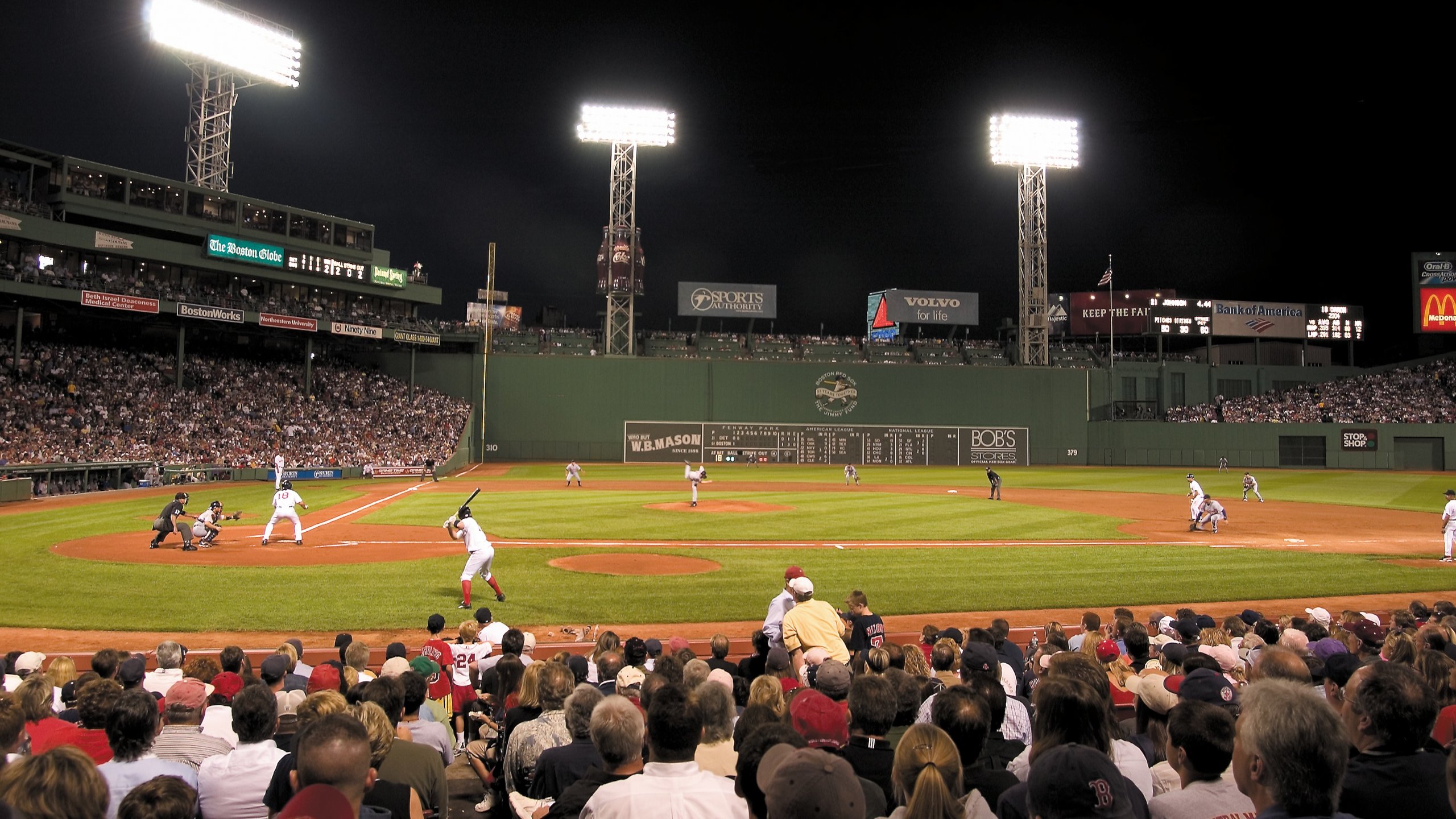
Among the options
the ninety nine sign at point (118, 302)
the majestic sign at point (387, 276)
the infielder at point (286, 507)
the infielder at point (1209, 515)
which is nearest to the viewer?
the infielder at point (286, 507)

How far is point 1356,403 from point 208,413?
81.0m

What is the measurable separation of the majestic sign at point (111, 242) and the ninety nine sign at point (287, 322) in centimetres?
763

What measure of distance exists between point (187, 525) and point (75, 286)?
3245 centimetres

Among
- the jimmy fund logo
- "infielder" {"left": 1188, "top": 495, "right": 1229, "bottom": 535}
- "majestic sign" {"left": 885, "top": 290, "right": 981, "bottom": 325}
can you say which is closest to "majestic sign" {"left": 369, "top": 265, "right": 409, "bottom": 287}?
the jimmy fund logo

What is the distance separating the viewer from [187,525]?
66.2 feet

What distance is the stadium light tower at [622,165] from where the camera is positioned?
60.1 meters

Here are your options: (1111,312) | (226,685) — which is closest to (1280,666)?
→ (226,685)

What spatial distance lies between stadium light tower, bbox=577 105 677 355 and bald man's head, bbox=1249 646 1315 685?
56.7 metres

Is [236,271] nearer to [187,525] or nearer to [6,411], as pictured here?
[6,411]

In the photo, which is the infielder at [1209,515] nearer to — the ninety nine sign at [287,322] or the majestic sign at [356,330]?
the ninety nine sign at [287,322]

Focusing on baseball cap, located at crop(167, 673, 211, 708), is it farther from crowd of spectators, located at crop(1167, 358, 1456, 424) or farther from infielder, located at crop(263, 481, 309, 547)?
crowd of spectators, located at crop(1167, 358, 1456, 424)

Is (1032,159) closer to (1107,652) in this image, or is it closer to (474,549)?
(474,549)

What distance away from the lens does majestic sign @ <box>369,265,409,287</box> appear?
6191 cm

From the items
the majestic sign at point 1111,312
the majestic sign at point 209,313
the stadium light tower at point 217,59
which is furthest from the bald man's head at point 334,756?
the majestic sign at point 1111,312
